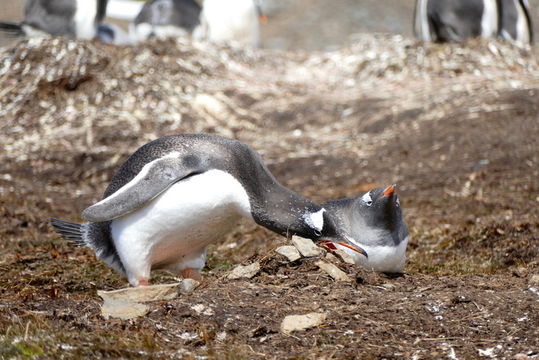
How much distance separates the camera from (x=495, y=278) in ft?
13.6

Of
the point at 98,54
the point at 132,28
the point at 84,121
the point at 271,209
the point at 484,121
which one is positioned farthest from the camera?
the point at 132,28

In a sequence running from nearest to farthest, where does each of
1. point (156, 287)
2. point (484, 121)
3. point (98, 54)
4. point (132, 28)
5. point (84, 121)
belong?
1. point (156, 287)
2. point (484, 121)
3. point (84, 121)
4. point (98, 54)
5. point (132, 28)

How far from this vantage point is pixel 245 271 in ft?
12.7

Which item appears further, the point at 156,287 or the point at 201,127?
→ the point at 201,127

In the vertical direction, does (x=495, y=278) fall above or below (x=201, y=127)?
above

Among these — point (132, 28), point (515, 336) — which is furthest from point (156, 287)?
point (132, 28)

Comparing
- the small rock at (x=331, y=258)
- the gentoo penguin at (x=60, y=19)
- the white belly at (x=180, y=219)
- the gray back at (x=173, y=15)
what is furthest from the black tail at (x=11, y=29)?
the small rock at (x=331, y=258)

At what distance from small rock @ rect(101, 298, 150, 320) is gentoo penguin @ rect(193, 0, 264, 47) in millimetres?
9928

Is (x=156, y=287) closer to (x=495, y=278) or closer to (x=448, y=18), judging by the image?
(x=495, y=278)

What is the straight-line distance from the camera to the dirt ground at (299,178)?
3.23 m

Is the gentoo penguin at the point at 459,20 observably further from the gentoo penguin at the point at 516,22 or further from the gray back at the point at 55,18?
the gray back at the point at 55,18

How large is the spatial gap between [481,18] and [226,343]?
9.38m

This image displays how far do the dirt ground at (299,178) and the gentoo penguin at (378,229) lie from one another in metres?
0.12

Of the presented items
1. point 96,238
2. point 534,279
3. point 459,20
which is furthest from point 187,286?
point 459,20
